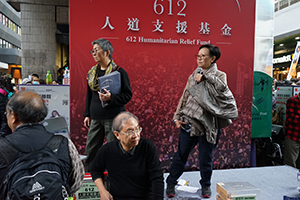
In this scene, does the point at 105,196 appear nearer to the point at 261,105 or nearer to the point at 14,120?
the point at 14,120

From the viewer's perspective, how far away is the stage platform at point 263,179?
291 centimetres

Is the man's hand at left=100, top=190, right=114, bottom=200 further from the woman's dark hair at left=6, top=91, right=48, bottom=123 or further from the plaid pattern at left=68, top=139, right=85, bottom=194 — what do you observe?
the woman's dark hair at left=6, top=91, right=48, bottom=123

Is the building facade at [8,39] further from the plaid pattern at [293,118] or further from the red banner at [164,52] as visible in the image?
the plaid pattern at [293,118]

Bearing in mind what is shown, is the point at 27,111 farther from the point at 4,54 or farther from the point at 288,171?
the point at 4,54

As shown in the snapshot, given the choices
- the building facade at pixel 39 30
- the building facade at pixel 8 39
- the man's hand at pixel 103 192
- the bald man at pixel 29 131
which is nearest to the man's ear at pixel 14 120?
the bald man at pixel 29 131

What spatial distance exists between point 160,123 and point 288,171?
193 cm

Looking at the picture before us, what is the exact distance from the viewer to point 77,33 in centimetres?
319

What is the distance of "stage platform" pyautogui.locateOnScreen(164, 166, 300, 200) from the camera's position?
2910mm

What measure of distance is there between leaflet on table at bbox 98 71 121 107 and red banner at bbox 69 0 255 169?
2.99 feet

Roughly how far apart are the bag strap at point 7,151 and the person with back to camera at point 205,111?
5.86 ft

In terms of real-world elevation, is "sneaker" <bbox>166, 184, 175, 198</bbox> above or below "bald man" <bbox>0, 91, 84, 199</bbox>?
below

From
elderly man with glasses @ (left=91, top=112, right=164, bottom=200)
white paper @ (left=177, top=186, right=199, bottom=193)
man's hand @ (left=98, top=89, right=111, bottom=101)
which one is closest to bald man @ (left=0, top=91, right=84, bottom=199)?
elderly man with glasses @ (left=91, top=112, right=164, bottom=200)

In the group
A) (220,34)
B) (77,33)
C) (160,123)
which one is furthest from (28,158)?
(220,34)

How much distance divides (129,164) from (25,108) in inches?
35.2
